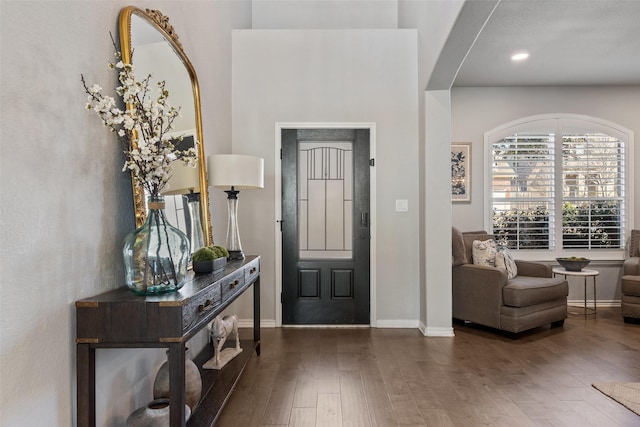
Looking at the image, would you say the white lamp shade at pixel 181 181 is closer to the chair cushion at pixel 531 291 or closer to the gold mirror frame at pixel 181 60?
the gold mirror frame at pixel 181 60

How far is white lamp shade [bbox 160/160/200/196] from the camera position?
2.30 m

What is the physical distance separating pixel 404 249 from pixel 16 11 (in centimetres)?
341

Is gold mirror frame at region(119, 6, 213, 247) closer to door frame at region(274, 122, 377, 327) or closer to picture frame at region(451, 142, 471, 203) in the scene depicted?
door frame at region(274, 122, 377, 327)

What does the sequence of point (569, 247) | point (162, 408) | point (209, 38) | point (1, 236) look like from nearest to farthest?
point (1, 236) < point (162, 408) < point (209, 38) < point (569, 247)

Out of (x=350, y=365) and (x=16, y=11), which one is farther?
(x=350, y=365)

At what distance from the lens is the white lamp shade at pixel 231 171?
9.43 feet

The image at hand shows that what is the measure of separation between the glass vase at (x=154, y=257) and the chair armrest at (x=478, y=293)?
3.03 m

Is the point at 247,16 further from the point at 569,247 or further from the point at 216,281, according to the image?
the point at 569,247

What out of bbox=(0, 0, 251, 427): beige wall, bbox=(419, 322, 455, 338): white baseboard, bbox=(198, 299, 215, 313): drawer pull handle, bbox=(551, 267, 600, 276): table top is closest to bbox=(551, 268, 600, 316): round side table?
bbox=(551, 267, 600, 276): table top

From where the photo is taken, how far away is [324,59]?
13.2ft

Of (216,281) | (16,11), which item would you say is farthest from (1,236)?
(216,281)

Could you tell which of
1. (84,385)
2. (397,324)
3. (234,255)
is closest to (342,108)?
(234,255)

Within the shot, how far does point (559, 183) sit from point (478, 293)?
7.00 feet

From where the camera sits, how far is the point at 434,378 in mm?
2746
